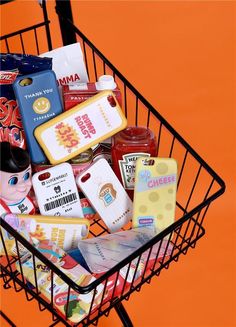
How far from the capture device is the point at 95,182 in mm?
1072

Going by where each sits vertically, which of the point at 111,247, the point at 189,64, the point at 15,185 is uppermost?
the point at 15,185

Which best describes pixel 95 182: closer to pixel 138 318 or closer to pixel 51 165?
pixel 51 165

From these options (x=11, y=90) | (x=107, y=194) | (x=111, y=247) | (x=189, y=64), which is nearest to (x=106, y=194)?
(x=107, y=194)

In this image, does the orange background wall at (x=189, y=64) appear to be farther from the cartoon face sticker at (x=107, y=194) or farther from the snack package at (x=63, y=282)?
the snack package at (x=63, y=282)

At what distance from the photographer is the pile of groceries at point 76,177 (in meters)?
0.98

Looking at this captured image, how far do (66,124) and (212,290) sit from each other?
904 millimetres

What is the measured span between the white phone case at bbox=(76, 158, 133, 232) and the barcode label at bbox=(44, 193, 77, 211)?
0.07ft

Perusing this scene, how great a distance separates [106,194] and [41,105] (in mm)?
186

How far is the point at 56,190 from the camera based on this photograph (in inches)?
41.4

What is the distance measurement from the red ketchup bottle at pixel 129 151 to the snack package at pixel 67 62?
168 millimetres

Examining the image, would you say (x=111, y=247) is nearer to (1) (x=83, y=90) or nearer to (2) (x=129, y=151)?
(2) (x=129, y=151)

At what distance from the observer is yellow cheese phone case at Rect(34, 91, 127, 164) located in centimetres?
105

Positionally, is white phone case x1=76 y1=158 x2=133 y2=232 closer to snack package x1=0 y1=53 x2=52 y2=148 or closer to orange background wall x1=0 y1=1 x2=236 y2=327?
snack package x1=0 y1=53 x2=52 y2=148

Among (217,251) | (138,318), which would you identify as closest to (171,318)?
(138,318)
